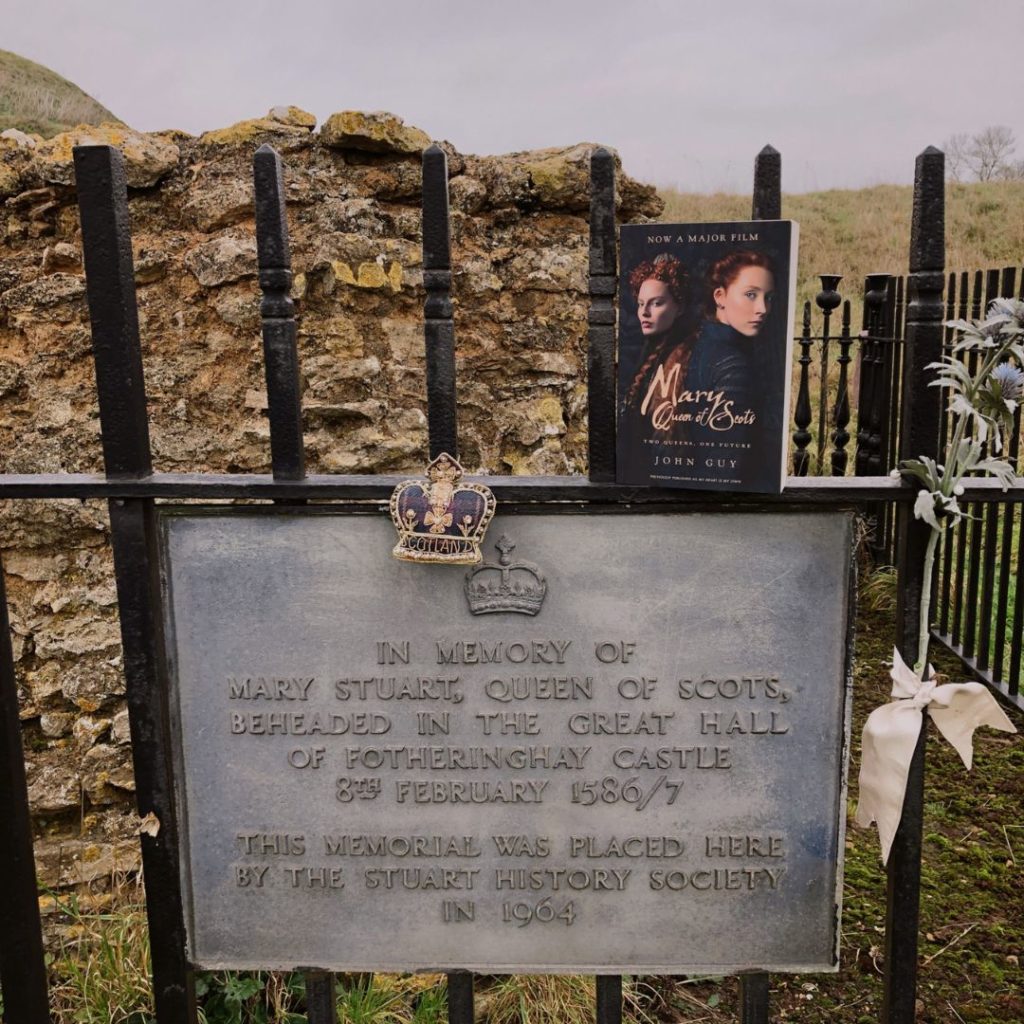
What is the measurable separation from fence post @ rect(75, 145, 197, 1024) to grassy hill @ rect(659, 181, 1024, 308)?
19428mm

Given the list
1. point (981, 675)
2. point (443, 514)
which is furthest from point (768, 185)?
point (981, 675)

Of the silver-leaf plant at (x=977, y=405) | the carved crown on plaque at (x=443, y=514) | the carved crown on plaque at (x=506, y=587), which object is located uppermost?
the silver-leaf plant at (x=977, y=405)

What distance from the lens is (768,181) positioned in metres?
1.49

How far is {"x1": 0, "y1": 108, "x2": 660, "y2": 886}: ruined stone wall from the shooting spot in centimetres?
317

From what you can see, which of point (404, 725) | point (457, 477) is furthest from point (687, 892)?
point (457, 477)

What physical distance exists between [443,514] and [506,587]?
18 centimetres

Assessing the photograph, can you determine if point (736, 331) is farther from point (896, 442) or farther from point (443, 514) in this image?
point (896, 442)

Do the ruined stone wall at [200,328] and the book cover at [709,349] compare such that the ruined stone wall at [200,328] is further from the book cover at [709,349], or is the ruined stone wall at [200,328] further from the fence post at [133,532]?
the book cover at [709,349]

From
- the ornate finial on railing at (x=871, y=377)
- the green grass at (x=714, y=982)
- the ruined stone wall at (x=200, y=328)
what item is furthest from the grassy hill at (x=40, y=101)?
the green grass at (x=714, y=982)

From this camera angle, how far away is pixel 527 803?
173cm

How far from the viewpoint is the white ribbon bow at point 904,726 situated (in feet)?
5.25

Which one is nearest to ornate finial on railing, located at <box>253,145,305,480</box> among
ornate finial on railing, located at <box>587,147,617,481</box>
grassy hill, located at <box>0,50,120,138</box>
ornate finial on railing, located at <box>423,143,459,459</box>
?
ornate finial on railing, located at <box>423,143,459,459</box>

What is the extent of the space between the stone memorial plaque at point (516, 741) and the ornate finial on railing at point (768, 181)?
1.63ft

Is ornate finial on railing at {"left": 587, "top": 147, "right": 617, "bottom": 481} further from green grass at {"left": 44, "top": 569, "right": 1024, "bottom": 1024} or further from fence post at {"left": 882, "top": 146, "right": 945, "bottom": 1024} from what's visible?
green grass at {"left": 44, "top": 569, "right": 1024, "bottom": 1024}
